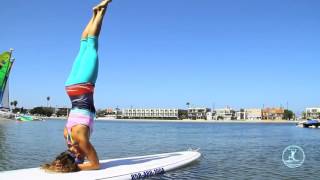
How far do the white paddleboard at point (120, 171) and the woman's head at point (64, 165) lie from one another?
349mm

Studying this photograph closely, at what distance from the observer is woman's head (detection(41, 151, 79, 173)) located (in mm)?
17359

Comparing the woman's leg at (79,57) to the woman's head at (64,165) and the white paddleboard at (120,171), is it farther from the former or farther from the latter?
the white paddleboard at (120,171)

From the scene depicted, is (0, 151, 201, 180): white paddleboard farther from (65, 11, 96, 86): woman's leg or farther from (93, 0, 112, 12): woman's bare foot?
(93, 0, 112, 12): woman's bare foot

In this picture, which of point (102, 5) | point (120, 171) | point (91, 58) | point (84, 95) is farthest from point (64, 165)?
point (102, 5)

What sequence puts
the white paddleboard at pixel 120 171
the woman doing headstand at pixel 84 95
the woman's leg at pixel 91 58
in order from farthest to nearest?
the woman's leg at pixel 91 58
the woman doing headstand at pixel 84 95
the white paddleboard at pixel 120 171

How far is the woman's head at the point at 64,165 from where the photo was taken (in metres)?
17.4

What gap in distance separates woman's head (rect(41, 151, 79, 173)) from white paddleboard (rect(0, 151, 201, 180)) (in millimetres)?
A: 349

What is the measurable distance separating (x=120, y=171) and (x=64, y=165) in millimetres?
2447

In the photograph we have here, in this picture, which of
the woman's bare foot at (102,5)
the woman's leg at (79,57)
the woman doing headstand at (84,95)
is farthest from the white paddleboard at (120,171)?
the woman's bare foot at (102,5)

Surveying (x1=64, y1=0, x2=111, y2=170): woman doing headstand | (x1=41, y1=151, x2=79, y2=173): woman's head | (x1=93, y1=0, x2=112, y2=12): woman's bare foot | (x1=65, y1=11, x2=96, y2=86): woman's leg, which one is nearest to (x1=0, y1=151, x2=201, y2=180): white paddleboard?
(x1=41, y1=151, x2=79, y2=173): woman's head

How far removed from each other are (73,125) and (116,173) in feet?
9.08

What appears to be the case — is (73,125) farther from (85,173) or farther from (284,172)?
(284,172)

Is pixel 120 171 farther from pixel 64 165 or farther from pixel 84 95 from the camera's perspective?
pixel 84 95

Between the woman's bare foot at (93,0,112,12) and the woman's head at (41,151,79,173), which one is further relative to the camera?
the woman's bare foot at (93,0,112,12)
